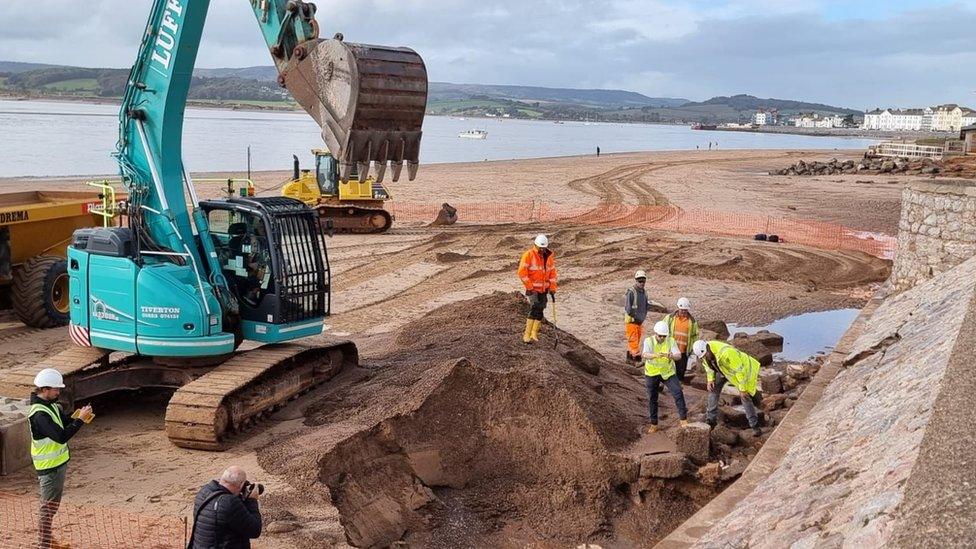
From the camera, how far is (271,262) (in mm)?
10555

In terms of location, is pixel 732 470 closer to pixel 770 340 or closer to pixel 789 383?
pixel 789 383

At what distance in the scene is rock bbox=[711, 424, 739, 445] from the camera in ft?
33.9

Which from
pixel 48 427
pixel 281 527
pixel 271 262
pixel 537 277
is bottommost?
pixel 281 527

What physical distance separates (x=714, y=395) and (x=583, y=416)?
178cm

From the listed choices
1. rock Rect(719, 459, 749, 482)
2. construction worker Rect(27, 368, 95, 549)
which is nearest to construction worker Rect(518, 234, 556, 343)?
rock Rect(719, 459, 749, 482)

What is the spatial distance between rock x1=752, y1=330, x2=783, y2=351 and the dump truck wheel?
A: 11.9 metres

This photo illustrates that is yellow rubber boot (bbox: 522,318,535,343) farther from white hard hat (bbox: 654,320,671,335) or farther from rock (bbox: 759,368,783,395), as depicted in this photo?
rock (bbox: 759,368,783,395)

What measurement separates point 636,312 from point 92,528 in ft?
27.3

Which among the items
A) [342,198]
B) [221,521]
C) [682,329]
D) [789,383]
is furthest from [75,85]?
[221,521]

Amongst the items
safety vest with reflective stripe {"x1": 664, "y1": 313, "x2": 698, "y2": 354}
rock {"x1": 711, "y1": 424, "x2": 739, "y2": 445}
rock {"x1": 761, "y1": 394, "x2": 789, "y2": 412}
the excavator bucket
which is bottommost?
rock {"x1": 761, "y1": 394, "x2": 789, "y2": 412}

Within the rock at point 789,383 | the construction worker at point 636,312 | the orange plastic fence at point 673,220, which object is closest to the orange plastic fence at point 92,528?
the construction worker at point 636,312

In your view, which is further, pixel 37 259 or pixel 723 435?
pixel 37 259

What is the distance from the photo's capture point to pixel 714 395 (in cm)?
1059

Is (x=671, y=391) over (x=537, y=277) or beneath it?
beneath
